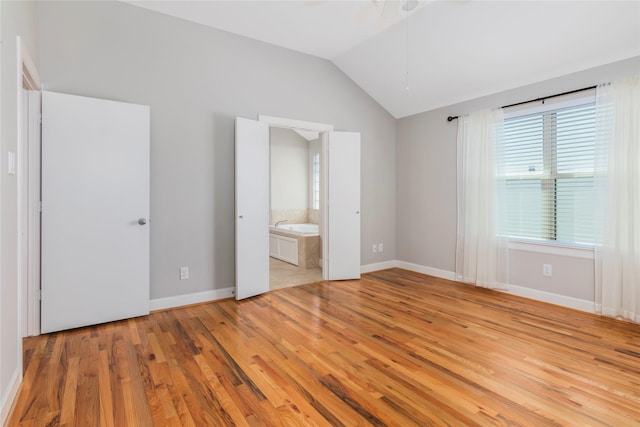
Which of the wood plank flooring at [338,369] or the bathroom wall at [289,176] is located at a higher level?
the bathroom wall at [289,176]

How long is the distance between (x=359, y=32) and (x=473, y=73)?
1.43m

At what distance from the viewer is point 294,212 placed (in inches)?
291

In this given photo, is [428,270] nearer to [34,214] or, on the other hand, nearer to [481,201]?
[481,201]

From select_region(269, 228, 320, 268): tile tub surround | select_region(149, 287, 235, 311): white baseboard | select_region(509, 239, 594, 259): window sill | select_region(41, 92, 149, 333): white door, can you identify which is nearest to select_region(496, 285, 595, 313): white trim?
select_region(509, 239, 594, 259): window sill

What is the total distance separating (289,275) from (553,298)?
3212 mm

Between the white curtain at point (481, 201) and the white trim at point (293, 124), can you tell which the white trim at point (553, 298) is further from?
the white trim at point (293, 124)

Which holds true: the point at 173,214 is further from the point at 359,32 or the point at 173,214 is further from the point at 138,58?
the point at 359,32

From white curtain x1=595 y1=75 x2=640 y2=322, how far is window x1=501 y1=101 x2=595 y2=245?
0.19m

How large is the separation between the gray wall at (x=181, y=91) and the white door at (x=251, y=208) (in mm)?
195

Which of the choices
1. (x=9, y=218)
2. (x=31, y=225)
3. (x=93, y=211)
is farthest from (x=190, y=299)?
(x=9, y=218)

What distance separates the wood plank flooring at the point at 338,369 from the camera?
1.74m

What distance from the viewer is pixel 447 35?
354cm

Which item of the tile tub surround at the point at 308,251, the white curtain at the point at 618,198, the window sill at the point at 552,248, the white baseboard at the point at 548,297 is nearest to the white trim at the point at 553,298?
the white baseboard at the point at 548,297

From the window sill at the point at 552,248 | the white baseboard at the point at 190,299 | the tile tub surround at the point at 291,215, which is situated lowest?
the white baseboard at the point at 190,299
